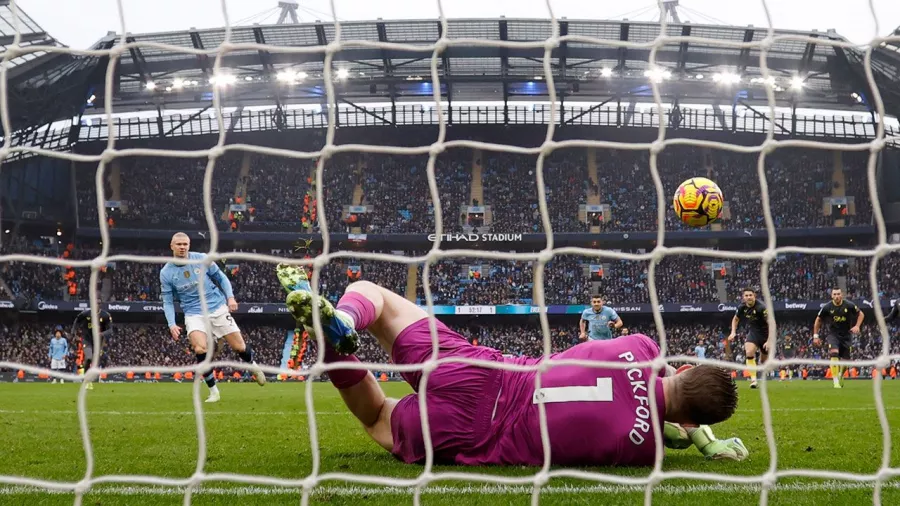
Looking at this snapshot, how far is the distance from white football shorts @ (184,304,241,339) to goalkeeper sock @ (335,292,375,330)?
547cm

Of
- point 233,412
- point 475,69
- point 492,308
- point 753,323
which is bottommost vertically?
point 492,308

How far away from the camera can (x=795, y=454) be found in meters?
4.72

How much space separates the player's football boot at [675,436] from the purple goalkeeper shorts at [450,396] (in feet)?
3.44

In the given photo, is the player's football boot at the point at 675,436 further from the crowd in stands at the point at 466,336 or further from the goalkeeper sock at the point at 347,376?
the crowd in stands at the point at 466,336

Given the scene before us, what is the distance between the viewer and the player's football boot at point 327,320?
321 centimetres

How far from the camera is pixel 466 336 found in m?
30.4

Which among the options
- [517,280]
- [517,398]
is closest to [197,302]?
[517,398]

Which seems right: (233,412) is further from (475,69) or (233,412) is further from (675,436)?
(475,69)

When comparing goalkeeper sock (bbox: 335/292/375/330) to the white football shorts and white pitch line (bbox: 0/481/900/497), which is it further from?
the white football shorts

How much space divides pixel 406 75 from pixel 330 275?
8279 millimetres

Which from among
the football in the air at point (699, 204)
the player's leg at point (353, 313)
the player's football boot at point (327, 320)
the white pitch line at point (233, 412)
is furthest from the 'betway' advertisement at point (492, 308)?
the player's football boot at point (327, 320)

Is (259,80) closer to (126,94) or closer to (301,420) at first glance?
(126,94)

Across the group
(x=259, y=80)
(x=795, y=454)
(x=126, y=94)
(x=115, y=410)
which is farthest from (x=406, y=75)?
(x=795, y=454)

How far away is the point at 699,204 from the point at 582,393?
6.41 metres
